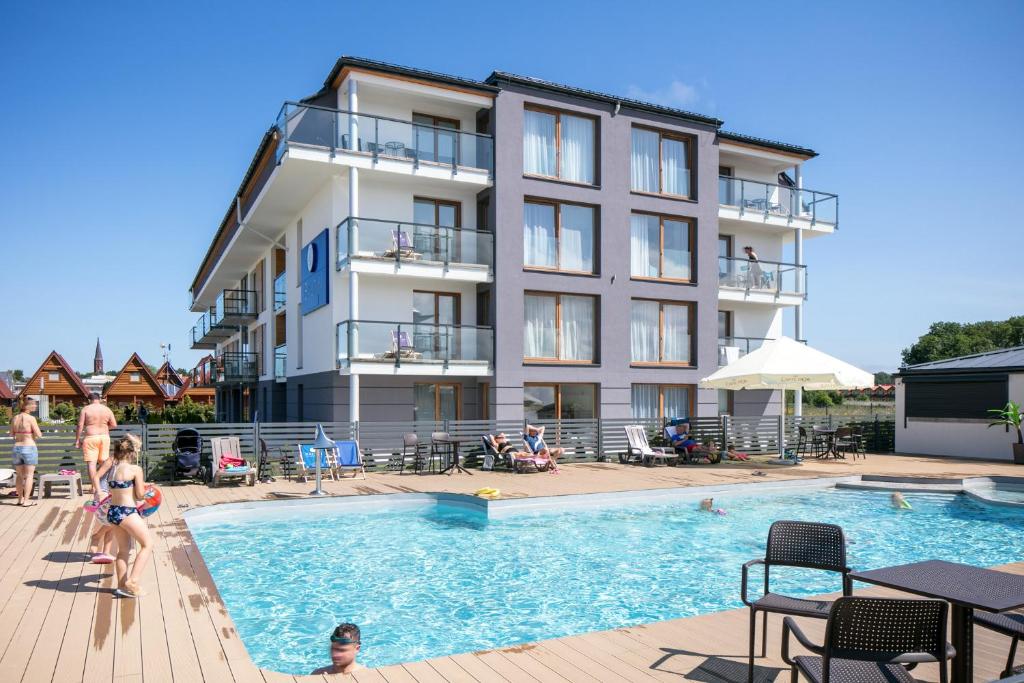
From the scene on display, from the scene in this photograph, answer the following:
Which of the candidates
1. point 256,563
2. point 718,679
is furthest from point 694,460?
point 718,679

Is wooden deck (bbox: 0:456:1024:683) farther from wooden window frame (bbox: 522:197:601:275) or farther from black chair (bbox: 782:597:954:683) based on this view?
wooden window frame (bbox: 522:197:601:275)

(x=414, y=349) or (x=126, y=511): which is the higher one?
(x=414, y=349)

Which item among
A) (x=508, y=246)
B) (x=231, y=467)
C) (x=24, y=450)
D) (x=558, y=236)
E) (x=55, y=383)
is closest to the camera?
(x=24, y=450)

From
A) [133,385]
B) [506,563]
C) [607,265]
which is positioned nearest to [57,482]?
[506,563]

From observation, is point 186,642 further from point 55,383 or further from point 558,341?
point 55,383

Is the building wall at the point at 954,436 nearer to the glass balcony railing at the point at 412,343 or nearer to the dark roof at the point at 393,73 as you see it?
the glass balcony railing at the point at 412,343

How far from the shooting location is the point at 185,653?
15.9ft

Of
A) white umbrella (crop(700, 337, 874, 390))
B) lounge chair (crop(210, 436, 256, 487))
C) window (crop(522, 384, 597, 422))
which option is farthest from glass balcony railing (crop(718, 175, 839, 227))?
lounge chair (crop(210, 436, 256, 487))

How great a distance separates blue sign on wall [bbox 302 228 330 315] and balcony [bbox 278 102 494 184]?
2456 millimetres

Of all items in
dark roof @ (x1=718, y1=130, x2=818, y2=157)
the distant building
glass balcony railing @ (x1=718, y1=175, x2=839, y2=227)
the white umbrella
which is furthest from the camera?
glass balcony railing @ (x1=718, y1=175, x2=839, y2=227)

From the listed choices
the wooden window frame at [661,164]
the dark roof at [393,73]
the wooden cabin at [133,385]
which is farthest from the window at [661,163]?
the wooden cabin at [133,385]

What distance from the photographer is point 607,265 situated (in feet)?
65.7

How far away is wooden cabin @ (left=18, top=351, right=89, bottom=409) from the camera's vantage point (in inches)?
1854

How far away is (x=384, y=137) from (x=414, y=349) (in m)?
5.42
